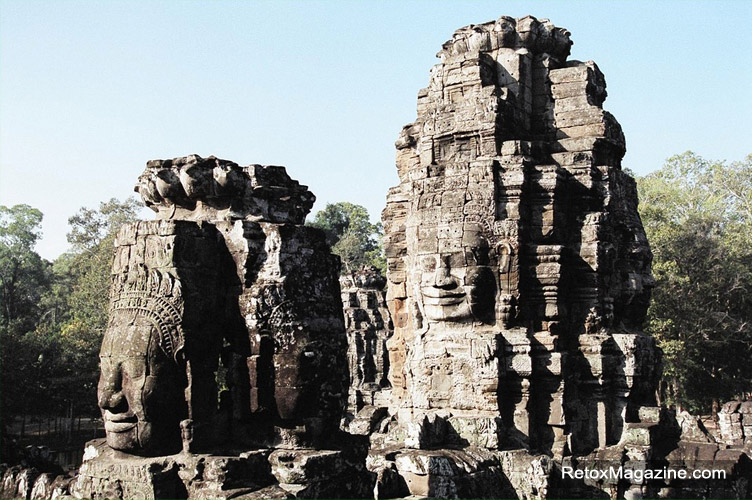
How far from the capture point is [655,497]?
33.5ft

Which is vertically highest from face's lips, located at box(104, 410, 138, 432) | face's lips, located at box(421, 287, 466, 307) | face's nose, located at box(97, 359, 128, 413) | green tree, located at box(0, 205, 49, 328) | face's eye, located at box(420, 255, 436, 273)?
green tree, located at box(0, 205, 49, 328)

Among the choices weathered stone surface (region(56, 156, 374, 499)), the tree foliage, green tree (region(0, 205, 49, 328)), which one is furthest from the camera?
green tree (region(0, 205, 49, 328))

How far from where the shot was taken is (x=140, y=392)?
5.14m

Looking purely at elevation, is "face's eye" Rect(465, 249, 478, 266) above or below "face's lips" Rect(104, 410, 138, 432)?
above

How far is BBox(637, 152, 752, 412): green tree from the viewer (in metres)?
22.6

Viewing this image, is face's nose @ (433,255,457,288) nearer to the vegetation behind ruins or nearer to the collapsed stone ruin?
the collapsed stone ruin

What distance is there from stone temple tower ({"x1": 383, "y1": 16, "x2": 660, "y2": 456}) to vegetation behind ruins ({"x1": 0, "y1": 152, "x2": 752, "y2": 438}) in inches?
387

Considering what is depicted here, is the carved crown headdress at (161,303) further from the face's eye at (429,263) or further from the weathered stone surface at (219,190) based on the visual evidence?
the face's eye at (429,263)

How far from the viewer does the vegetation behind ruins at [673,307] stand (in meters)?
20.6

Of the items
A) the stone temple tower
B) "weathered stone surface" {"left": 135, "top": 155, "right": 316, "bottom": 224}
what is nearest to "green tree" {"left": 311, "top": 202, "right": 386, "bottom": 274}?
the stone temple tower

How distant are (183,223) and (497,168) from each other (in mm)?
6078

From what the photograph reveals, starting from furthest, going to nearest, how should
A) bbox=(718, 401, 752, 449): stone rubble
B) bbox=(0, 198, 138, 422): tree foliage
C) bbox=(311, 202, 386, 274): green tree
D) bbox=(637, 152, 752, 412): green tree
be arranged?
bbox=(311, 202, 386, 274): green tree
bbox=(637, 152, 752, 412): green tree
bbox=(0, 198, 138, 422): tree foliage
bbox=(718, 401, 752, 449): stone rubble

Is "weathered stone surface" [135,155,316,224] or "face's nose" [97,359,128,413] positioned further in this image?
"weathered stone surface" [135,155,316,224]

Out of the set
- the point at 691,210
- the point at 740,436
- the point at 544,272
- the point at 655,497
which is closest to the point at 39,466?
the point at 544,272
